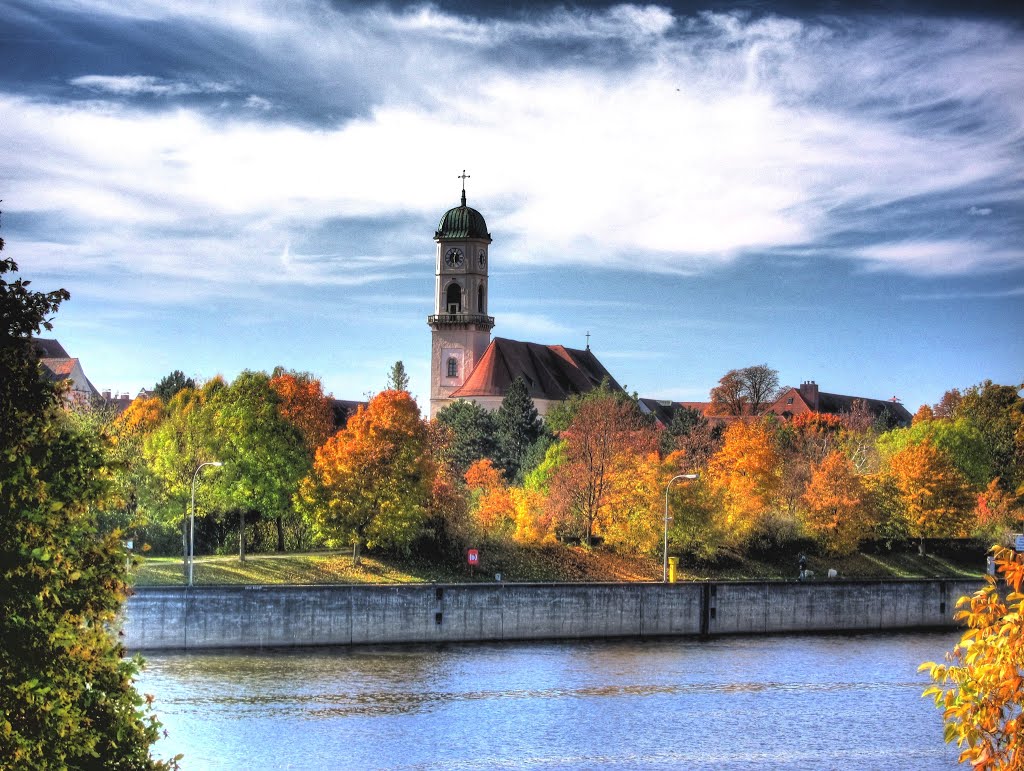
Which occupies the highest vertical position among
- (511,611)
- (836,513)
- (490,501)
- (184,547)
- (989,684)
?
(490,501)

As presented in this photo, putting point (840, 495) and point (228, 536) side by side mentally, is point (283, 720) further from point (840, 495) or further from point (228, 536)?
point (840, 495)

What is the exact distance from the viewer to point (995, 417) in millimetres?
100500

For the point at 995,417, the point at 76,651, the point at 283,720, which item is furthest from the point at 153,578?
the point at 995,417

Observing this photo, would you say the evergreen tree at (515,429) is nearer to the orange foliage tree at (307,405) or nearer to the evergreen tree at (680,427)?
the evergreen tree at (680,427)

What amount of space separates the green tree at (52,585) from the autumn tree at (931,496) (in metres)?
70.2

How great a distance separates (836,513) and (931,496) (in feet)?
24.7

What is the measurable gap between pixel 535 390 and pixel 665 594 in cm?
6867

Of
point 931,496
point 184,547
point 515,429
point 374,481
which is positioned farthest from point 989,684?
point 515,429

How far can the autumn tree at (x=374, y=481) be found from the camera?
202 ft

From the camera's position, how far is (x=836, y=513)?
7850 centimetres

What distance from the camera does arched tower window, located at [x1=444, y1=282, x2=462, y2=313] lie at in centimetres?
13188

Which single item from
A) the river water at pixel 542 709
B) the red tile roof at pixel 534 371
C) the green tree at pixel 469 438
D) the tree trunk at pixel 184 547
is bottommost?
the river water at pixel 542 709

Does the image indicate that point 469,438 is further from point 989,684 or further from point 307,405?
point 989,684

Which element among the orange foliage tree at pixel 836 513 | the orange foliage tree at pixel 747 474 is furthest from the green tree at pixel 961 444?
the orange foliage tree at pixel 747 474
